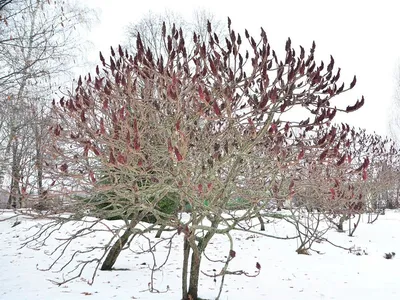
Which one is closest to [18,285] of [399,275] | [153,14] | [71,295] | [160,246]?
[71,295]

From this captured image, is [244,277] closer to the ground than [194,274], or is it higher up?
closer to the ground

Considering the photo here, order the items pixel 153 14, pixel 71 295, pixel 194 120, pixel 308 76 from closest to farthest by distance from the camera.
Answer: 1. pixel 308 76
2. pixel 194 120
3. pixel 71 295
4. pixel 153 14

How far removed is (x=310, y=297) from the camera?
5023 millimetres

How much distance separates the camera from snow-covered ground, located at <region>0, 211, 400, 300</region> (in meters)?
5.03

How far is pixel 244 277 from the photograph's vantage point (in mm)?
6160

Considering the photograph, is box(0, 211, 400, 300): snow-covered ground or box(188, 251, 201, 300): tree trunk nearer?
box(188, 251, 201, 300): tree trunk

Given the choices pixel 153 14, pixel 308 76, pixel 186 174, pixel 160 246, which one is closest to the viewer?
pixel 186 174

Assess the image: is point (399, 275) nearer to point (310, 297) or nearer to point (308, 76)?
point (310, 297)

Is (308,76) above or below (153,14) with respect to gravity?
below

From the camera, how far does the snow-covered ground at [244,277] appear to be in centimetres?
503

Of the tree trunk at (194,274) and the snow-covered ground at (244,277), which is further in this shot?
the snow-covered ground at (244,277)

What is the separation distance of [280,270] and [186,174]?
15.6ft

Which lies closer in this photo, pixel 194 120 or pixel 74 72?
pixel 194 120

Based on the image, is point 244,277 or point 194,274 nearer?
point 194,274
